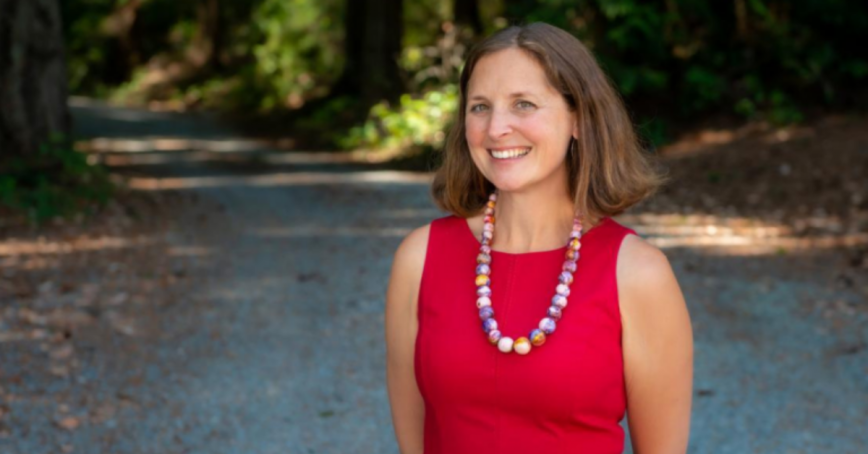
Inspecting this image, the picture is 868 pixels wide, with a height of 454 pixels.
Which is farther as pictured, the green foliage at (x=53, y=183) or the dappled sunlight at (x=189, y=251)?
the green foliage at (x=53, y=183)

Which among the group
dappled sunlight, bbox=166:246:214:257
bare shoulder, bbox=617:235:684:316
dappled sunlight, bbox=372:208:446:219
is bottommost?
dappled sunlight, bbox=372:208:446:219

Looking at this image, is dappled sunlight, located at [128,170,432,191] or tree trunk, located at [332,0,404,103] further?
tree trunk, located at [332,0,404,103]

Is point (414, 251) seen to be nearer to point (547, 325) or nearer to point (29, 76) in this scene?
point (547, 325)

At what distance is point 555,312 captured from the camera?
7.76 feet

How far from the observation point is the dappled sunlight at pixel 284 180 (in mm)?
12820

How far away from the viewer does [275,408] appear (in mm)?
5367

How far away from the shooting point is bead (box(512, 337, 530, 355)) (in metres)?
2.34

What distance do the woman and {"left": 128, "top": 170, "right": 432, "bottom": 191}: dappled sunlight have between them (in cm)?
1008

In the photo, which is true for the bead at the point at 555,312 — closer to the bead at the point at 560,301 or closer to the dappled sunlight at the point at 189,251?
the bead at the point at 560,301

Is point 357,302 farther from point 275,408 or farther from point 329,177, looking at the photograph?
point 329,177

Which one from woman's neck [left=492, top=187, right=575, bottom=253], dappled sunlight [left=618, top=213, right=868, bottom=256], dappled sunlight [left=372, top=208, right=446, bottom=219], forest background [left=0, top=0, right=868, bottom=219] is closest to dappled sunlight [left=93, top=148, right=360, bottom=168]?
forest background [left=0, top=0, right=868, bottom=219]

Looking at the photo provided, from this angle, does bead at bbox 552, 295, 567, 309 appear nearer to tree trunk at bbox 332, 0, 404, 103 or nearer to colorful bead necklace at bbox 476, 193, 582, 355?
colorful bead necklace at bbox 476, 193, 582, 355

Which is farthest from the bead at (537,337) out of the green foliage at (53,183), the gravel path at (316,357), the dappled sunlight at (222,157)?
the dappled sunlight at (222,157)

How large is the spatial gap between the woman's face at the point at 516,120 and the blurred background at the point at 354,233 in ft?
1.21
